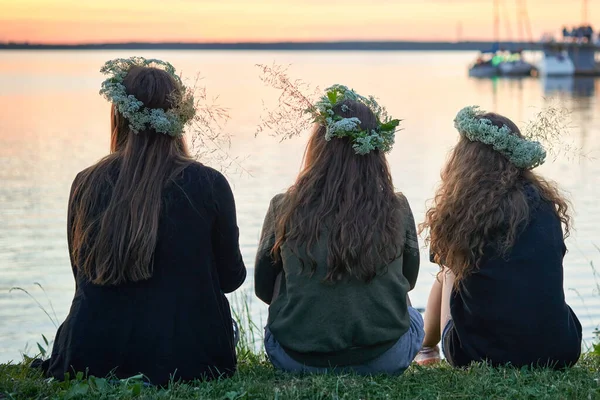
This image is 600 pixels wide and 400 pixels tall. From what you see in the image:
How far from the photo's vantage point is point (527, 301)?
430 cm

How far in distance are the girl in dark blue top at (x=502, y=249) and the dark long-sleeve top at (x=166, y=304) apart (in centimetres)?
113

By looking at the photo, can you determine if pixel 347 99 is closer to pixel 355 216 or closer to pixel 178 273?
pixel 355 216

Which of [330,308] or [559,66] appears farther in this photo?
[559,66]

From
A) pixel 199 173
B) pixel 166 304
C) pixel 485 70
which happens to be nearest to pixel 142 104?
pixel 199 173

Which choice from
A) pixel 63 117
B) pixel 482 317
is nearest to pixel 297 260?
pixel 482 317

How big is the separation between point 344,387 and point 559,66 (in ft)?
268

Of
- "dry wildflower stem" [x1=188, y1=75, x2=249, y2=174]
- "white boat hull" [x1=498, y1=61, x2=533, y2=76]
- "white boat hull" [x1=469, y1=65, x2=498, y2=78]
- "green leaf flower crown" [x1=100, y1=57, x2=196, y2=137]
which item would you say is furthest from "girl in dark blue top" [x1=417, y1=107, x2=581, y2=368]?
"white boat hull" [x1=498, y1=61, x2=533, y2=76]

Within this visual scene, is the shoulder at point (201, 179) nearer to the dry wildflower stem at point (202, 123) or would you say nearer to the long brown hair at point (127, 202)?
the long brown hair at point (127, 202)

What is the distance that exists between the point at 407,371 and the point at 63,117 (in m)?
27.9

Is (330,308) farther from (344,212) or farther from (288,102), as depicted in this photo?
(288,102)

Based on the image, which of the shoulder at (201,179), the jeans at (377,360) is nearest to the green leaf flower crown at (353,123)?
the shoulder at (201,179)

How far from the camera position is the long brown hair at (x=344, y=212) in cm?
404

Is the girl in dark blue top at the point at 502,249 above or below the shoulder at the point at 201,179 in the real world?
below

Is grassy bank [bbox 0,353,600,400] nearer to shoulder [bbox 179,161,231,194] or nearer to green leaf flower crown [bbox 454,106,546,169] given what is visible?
shoulder [bbox 179,161,231,194]
